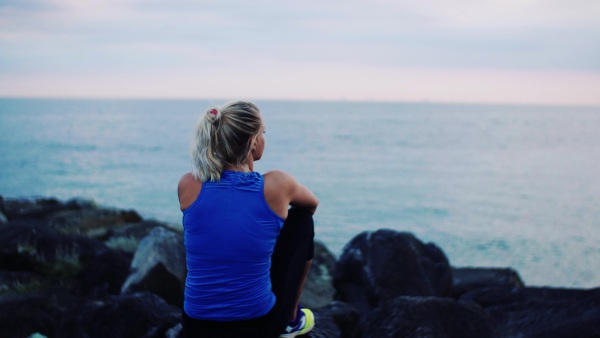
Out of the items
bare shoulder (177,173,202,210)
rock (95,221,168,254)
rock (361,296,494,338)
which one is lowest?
rock (95,221,168,254)

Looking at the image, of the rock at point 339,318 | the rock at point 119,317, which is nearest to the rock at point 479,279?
the rock at point 339,318

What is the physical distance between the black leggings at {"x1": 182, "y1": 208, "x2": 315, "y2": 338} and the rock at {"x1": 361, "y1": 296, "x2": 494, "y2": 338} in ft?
4.20

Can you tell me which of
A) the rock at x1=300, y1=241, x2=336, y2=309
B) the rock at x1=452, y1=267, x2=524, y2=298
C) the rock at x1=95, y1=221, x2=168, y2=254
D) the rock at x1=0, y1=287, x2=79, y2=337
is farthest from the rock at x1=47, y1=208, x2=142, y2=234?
the rock at x1=452, y1=267, x2=524, y2=298

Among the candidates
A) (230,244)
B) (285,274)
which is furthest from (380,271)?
(230,244)

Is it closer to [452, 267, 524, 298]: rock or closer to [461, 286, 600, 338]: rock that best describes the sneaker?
[461, 286, 600, 338]: rock

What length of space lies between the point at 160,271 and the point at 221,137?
145 inches

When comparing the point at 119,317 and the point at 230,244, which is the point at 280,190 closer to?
the point at 230,244

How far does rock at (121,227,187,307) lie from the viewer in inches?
264

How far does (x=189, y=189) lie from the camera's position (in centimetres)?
347

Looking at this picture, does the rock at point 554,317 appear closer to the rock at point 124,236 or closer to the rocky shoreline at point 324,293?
the rocky shoreline at point 324,293

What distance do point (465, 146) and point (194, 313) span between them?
6153 centimetres

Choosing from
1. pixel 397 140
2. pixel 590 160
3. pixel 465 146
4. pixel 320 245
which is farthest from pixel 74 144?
pixel 320 245

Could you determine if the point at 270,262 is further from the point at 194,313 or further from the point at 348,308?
the point at 348,308

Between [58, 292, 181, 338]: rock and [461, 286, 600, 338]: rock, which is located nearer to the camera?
[461, 286, 600, 338]: rock
